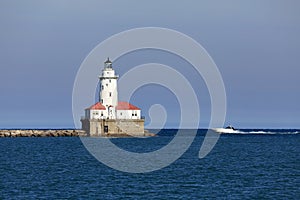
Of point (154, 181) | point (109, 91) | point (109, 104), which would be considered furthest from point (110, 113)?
point (154, 181)

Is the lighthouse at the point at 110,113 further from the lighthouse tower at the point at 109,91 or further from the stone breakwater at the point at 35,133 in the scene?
the stone breakwater at the point at 35,133

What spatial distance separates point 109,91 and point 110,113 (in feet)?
12.7

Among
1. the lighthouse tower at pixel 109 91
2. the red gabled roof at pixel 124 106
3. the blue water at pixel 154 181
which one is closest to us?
the blue water at pixel 154 181

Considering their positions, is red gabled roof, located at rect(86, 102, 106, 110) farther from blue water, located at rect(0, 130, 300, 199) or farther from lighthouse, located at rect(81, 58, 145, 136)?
blue water, located at rect(0, 130, 300, 199)

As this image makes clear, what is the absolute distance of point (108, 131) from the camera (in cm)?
12650

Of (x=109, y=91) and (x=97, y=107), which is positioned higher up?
(x=109, y=91)

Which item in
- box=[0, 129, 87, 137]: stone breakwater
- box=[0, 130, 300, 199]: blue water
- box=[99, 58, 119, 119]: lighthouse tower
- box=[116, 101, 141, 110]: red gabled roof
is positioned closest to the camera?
box=[0, 130, 300, 199]: blue water

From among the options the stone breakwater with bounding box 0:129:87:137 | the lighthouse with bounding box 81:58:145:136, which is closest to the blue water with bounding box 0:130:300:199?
the lighthouse with bounding box 81:58:145:136

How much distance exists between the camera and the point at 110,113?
126 m

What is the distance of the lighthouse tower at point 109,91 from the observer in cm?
12531

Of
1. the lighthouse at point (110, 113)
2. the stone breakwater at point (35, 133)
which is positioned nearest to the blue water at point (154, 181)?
the lighthouse at point (110, 113)

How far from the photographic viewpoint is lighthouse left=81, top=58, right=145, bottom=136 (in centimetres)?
12550

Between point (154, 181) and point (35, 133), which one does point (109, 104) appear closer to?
point (35, 133)

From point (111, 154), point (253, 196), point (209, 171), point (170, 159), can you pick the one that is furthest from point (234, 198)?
point (111, 154)
